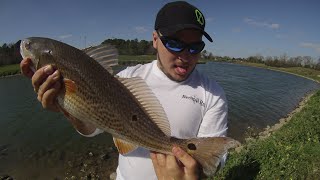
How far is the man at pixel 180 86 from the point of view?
334cm

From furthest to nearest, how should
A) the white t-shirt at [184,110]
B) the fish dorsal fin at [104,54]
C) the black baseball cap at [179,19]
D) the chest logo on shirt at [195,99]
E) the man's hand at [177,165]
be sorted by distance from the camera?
the chest logo on shirt at [195,99]
the white t-shirt at [184,110]
the black baseball cap at [179,19]
the man's hand at [177,165]
the fish dorsal fin at [104,54]

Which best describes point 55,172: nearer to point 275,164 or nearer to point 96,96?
point 275,164

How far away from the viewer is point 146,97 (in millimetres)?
2668

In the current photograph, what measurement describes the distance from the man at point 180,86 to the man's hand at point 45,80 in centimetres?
66

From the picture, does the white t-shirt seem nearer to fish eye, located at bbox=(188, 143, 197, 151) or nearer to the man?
the man

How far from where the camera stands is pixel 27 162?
47.5ft

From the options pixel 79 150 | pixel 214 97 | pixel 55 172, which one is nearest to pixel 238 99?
pixel 79 150

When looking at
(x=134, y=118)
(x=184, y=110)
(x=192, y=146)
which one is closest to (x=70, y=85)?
(x=134, y=118)

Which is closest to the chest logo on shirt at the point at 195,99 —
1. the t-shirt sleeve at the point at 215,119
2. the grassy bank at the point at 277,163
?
the t-shirt sleeve at the point at 215,119

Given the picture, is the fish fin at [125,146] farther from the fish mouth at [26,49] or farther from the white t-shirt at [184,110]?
the fish mouth at [26,49]

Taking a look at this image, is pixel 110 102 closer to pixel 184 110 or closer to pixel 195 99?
A: pixel 184 110

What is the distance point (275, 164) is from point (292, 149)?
4.51 feet

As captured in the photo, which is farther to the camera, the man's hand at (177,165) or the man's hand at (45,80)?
the man's hand at (177,165)

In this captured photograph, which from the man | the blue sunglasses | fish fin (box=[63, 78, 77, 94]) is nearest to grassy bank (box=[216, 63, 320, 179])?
the man
